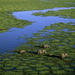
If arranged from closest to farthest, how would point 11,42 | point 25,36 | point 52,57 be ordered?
point 52,57 < point 11,42 < point 25,36

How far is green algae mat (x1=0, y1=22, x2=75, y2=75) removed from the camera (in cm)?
2173

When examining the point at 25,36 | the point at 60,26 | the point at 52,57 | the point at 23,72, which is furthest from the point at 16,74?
the point at 60,26

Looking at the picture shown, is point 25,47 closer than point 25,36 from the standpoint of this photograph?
Yes

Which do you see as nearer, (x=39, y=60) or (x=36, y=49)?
(x=39, y=60)

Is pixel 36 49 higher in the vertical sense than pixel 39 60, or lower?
higher

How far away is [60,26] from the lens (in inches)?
1806

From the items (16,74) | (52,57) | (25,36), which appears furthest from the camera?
(25,36)

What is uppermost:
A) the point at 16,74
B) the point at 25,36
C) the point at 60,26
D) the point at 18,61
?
the point at 60,26

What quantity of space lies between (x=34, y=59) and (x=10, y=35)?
14035mm

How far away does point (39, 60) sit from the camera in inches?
987

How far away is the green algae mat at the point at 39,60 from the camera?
856 inches

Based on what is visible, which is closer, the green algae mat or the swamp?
the green algae mat

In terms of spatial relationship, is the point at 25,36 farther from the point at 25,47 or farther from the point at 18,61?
the point at 18,61

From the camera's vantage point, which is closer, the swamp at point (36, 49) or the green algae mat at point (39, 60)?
the green algae mat at point (39, 60)
